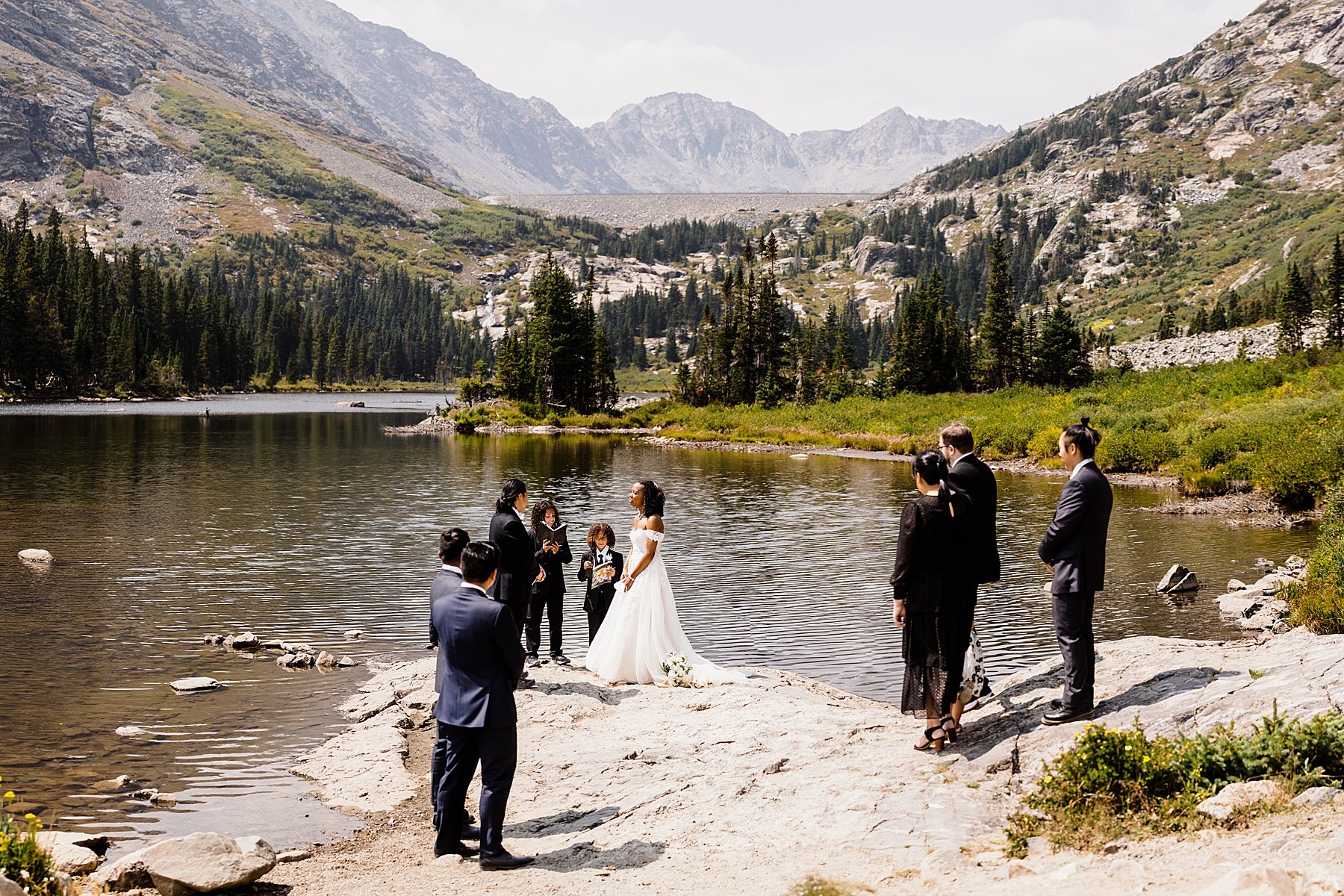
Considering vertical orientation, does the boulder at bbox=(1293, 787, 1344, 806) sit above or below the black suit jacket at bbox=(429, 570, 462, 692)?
below

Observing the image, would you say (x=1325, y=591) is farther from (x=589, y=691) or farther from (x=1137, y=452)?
(x=1137, y=452)

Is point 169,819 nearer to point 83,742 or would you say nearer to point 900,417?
point 83,742

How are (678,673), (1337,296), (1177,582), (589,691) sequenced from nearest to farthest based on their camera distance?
(589,691) → (678,673) → (1177,582) → (1337,296)

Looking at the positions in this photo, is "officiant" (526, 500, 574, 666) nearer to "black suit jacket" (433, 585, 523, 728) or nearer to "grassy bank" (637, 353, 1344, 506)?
"black suit jacket" (433, 585, 523, 728)

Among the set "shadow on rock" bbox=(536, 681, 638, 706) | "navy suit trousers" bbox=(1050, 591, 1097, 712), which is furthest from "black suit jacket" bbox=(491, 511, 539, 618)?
"navy suit trousers" bbox=(1050, 591, 1097, 712)

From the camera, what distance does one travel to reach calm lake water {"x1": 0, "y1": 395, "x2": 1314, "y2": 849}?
1306cm

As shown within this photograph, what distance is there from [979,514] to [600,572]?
311 inches

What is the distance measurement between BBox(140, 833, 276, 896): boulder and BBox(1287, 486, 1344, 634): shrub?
46.4 feet

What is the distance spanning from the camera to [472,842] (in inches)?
396

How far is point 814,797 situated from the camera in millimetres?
9875

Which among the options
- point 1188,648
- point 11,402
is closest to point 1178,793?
point 1188,648

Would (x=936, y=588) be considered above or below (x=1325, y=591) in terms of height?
above

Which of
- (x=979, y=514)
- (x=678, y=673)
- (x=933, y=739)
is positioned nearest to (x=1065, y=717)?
(x=933, y=739)

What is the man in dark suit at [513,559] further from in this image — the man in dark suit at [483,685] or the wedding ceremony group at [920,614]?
the man in dark suit at [483,685]
